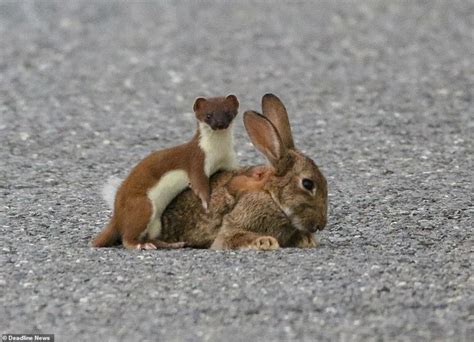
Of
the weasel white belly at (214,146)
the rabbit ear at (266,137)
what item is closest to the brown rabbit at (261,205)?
the rabbit ear at (266,137)

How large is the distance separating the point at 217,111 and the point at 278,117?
0.51 m

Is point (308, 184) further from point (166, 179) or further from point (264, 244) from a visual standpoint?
point (166, 179)

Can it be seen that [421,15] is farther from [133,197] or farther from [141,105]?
[133,197]

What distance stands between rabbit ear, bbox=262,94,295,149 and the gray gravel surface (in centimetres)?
66

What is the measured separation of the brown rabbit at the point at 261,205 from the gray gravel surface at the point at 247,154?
0.19m

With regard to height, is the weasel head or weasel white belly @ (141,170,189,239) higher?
the weasel head

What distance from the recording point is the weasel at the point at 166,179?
7453 millimetres

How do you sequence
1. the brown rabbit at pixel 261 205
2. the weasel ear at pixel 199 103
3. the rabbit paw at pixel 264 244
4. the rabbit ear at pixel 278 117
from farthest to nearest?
the rabbit ear at pixel 278 117 < the weasel ear at pixel 199 103 < the brown rabbit at pixel 261 205 < the rabbit paw at pixel 264 244

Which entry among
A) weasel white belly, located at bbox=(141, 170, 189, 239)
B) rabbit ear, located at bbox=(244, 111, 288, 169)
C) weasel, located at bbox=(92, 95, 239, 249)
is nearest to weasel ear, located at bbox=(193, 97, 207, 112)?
weasel, located at bbox=(92, 95, 239, 249)

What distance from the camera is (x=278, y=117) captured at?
26.0 ft

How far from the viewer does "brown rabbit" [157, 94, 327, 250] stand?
7.50 metres

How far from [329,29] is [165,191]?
886 centimetres

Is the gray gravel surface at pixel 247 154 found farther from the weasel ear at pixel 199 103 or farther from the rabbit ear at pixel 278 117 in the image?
the weasel ear at pixel 199 103

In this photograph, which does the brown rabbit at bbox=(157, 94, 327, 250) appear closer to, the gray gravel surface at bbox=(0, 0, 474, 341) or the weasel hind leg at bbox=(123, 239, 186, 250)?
the weasel hind leg at bbox=(123, 239, 186, 250)
